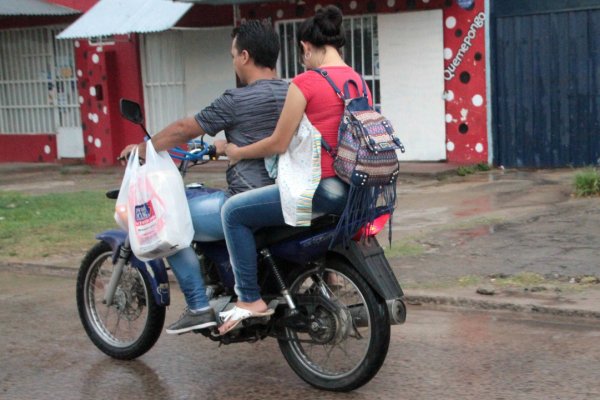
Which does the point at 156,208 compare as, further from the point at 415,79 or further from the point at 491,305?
the point at 415,79

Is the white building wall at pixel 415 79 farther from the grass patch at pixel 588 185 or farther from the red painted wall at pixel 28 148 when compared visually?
the red painted wall at pixel 28 148

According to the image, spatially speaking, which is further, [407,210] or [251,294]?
[407,210]

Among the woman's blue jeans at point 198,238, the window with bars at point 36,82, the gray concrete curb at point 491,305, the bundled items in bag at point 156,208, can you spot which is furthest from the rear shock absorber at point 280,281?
the window with bars at point 36,82

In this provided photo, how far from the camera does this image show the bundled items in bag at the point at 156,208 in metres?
5.19

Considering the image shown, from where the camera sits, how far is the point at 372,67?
48.6 feet

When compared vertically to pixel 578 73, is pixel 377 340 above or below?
below

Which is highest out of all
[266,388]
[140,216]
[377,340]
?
[140,216]

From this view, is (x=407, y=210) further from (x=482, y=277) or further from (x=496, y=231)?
(x=482, y=277)

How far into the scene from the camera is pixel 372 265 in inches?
193

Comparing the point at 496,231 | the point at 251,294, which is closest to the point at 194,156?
the point at 251,294

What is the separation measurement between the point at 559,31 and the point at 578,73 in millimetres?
613

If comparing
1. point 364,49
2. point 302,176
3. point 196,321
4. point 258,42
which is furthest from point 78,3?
point 302,176

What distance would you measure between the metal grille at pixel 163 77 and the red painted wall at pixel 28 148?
2.43m

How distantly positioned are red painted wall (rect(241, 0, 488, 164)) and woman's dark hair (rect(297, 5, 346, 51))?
9.03 m
